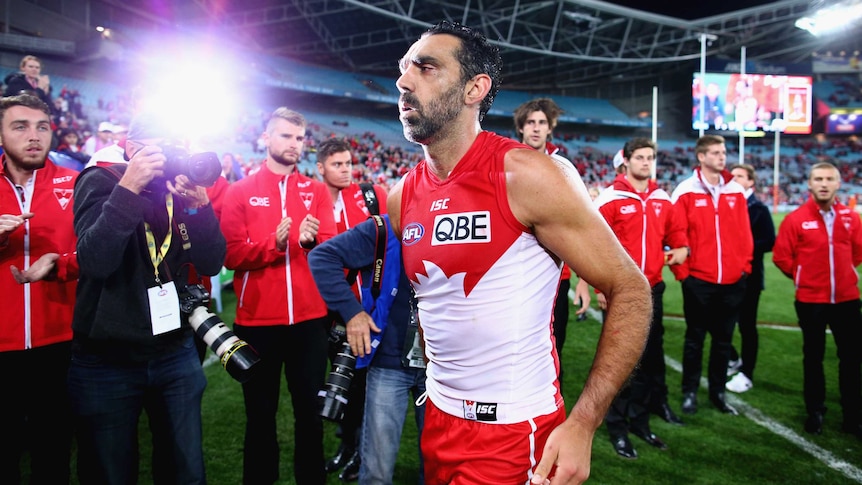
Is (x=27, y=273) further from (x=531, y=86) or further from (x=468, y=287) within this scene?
(x=531, y=86)

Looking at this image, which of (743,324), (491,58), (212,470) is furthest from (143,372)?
(743,324)

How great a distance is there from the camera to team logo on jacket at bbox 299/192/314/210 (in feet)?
12.4

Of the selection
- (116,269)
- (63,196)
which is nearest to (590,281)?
(116,269)

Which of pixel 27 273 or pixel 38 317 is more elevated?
pixel 27 273

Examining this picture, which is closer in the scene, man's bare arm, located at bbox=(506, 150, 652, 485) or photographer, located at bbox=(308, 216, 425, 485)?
man's bare arm, located at bbox=(506, 150, 652, 485)

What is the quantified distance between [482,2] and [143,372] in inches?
1186

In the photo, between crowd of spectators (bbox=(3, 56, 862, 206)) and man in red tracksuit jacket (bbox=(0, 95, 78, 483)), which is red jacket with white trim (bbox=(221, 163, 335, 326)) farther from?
A: crowd of spectators (bbox=(3, 56, 862, 206))

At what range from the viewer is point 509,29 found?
3306 centimetres

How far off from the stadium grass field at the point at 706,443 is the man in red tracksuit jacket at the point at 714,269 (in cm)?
40

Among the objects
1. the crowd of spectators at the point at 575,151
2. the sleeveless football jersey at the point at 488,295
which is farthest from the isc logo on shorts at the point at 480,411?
the crowd of spectators at the point at 575,151

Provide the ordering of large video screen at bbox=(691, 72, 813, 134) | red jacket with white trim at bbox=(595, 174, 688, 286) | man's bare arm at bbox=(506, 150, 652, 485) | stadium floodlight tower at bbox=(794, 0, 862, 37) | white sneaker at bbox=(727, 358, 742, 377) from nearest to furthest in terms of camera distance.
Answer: man's bare arm at bbox=(506, 150, 652, 485)
red jacket with white trim at bbox=(595, 174, 688, 286)
white sneaker at bbox=(727, 358, 742, 377)
stadium floodlight tower at bbox=(794, 0, 862, 37)
large video screen at bbox=(691, 72, 813, 134)

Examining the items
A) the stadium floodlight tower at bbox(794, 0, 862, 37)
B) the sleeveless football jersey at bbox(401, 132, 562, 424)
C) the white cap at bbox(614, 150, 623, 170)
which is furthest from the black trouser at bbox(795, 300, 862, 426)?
the stadium floodlight tower at bbox(794, 0, 862, 37)

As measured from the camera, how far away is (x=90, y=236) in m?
2.27

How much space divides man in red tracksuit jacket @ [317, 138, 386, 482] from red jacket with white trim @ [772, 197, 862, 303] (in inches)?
150
